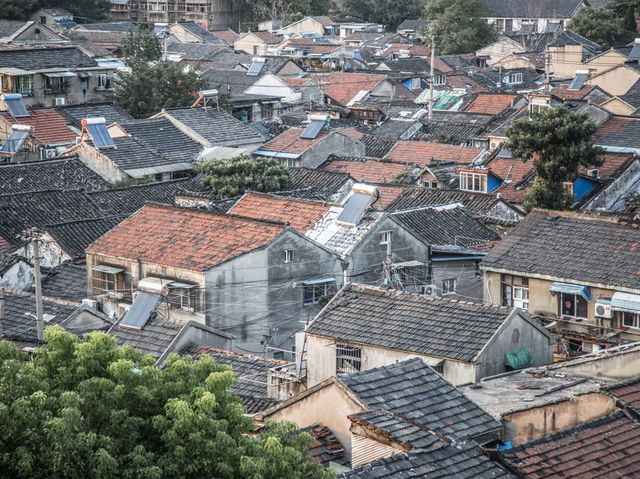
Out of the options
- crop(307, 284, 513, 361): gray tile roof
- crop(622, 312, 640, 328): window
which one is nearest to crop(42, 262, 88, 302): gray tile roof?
crop(307, 284, 513, 361): gray tile roof

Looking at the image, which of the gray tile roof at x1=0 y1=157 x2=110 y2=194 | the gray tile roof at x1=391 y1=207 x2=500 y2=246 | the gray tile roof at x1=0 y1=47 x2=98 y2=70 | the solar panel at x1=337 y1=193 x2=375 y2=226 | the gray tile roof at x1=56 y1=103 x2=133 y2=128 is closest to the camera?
the solar panel at x1=337 y1=193 x2=375 y2=226

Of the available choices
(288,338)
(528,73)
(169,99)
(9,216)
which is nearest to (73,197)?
(9,216)

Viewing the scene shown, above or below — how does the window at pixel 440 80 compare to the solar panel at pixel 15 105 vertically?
below

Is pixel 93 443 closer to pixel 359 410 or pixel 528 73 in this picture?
pixel 359 410

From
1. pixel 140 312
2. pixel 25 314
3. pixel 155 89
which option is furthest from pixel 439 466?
pixel 155 89

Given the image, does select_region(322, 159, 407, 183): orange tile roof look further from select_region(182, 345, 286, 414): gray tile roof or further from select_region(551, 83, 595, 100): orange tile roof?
select_region(182, 345, 286, 414): gray tile roof

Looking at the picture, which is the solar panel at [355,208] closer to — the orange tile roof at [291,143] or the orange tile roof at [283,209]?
the orange tile roof at [283,209]

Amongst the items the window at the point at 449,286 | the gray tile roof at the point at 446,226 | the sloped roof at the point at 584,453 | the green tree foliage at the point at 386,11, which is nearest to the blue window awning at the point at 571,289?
the window at the point at 449,286
